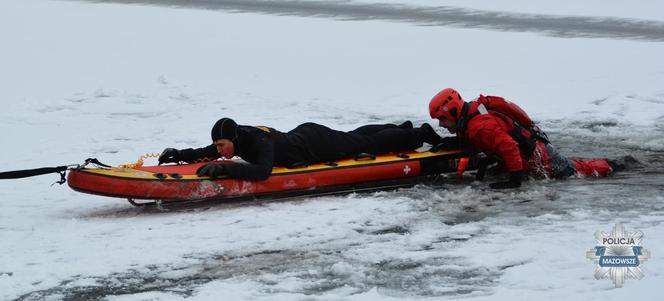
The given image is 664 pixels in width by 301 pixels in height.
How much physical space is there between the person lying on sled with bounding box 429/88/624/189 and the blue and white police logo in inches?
69.3

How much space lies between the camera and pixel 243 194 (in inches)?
322

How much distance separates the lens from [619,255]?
627 cm

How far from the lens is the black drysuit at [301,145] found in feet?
26.9

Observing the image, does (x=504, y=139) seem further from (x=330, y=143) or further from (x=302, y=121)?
(x=302, y=121)

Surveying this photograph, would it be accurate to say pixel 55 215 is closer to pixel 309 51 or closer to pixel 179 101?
pixel 179 101

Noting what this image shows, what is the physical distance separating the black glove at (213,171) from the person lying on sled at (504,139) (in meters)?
2.06

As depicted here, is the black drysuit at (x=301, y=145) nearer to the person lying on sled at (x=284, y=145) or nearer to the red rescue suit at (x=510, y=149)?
the person lying on sled at (x=284, y=145)

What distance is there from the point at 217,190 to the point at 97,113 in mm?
5238

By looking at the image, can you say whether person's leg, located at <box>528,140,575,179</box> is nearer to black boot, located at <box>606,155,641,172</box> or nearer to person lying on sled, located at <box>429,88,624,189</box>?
person lying on sled, located at <box>429,88,624,189</box>

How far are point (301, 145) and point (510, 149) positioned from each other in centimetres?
Result: 187

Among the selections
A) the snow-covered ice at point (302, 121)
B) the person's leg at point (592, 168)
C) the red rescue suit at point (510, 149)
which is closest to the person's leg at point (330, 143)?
the snow-covered ice at point (302, 121)

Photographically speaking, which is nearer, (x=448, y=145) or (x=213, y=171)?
(x=213, y=171)

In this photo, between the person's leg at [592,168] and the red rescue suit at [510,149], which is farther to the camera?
the person's leg at [592,168]

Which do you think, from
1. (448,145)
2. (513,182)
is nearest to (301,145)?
(448,145)
